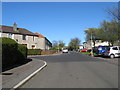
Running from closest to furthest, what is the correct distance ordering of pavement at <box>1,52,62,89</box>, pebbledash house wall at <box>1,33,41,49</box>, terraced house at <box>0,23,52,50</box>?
pavement at <box>1,52,62,89</box> < terraced house at <box>0,23,52,50</box> < pebbledash house wall at <box>1,33,41,49</box>

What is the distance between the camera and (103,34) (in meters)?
48.2

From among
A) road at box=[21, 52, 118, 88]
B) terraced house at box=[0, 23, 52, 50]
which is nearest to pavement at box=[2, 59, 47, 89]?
road at box=[21, 52, 118, 88]

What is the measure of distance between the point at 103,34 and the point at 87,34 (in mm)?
26995

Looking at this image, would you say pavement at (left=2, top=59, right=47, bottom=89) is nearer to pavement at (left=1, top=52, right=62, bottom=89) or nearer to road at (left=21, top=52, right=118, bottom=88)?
pavement at (left=1, top=52, right=62, bottom=89)

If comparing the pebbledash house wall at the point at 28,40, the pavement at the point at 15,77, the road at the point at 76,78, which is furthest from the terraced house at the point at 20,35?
the road at the point at 76,78

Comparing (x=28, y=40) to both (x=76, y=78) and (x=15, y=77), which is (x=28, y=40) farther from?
(x=76, y=78)

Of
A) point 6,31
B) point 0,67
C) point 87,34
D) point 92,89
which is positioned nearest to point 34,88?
point 92,89

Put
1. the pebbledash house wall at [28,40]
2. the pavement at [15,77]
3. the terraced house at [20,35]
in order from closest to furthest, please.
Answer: the pavement at [15,77] < the terraced house at [20,35] < the pebbledash house wall at [28,40]

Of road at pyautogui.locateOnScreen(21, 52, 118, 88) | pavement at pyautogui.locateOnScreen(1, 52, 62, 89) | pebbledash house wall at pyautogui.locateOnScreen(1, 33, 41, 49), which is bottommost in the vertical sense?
road at pyautogui.locateOnScreen(21, 52, 118, 88)

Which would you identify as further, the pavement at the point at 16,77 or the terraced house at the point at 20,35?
the terraced house at the point at 20,35

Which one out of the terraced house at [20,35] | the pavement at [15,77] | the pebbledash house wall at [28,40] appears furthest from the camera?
the pebbledash house wall at [28,40]

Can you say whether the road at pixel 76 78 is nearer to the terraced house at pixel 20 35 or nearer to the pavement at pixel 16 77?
the pavement at pixel 16 77

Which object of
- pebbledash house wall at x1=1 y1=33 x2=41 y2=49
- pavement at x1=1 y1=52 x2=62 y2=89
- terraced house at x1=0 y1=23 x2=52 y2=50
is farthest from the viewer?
pebbledash house wall at x1=1 y1=33 x2=41 y2=49

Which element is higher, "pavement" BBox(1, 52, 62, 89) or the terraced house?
the terraced house
